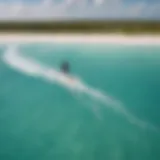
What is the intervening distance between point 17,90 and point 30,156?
24 centimetres

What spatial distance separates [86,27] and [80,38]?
44 millimetres

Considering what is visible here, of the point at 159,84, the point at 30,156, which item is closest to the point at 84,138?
the point at 30,156

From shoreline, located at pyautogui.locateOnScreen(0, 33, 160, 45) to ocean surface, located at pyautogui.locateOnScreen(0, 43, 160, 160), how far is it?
2 cm

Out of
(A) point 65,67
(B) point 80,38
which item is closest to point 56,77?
(A) point 65,67

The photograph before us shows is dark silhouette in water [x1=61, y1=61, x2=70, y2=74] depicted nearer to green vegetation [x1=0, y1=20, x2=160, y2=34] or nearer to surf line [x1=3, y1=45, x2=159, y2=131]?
surf line [x1=3, y1=45, x2=159, y2=131]

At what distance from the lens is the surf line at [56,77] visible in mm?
1027

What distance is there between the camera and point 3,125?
41.8 inches

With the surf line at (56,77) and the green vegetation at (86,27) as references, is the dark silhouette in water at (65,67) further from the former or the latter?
the green vegetation at (86,27)

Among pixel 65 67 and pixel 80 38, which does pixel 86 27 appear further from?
pixel 65 67

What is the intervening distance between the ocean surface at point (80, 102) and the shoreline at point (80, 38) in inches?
0.7

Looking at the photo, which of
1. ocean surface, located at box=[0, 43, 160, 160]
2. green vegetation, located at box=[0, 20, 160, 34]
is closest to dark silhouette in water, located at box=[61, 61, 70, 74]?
ocean surface, located at box=[0, 43, 160, 160]

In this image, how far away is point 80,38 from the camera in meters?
1.06

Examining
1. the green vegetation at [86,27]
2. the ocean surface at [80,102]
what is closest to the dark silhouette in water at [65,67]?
the ocean surface at [80,102]

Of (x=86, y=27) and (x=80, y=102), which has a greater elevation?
(x=86, y=27)
